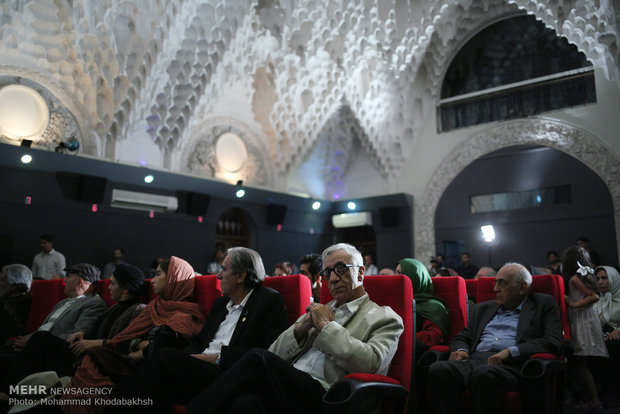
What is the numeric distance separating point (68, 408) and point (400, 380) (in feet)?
5.48

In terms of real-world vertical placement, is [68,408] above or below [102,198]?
below

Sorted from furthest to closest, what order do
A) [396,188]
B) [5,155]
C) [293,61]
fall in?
1. [396,188]
2. [293,61]
3. [5,155]

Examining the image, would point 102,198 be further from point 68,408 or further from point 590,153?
point 590,153

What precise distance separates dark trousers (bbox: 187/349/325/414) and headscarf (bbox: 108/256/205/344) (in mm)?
963

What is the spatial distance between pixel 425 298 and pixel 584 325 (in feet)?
4.14

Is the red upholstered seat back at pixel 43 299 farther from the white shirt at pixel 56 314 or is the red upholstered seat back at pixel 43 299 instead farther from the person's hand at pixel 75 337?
the person's hand at pixel 75 337

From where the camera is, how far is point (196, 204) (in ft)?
30.0

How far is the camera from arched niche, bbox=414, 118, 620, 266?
332 inches

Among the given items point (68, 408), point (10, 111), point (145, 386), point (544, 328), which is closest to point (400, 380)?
point (544, 328)

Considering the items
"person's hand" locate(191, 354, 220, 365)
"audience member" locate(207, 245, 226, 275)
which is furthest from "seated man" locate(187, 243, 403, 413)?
"audience member" locate(207, 245, 226, 275)

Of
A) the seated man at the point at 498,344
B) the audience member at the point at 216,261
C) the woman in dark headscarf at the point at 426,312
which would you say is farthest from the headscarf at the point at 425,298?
the audience member at the point at 216,261

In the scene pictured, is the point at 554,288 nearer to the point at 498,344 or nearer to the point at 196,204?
the point at 498,344

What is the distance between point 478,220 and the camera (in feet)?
32.0

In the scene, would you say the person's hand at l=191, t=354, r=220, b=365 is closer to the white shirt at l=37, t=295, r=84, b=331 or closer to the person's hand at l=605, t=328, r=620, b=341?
the white shirt at l=37, t=295, r=84, b=331
